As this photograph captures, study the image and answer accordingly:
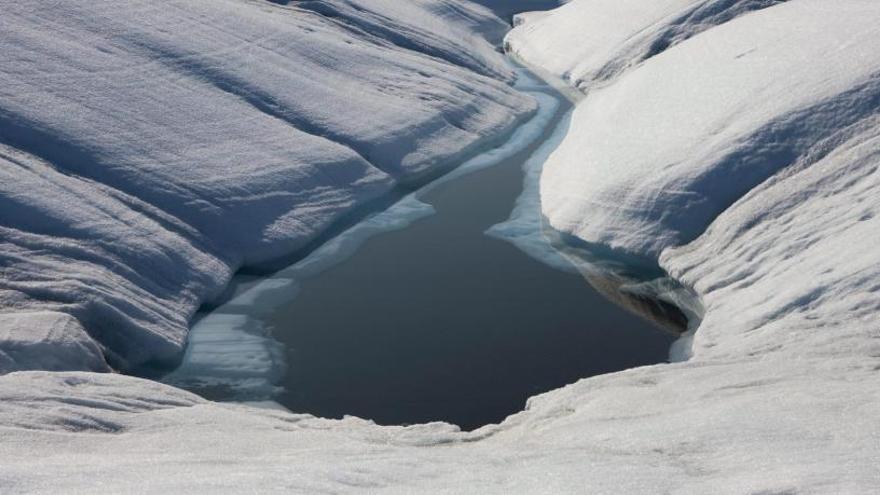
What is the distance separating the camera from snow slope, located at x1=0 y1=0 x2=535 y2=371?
1201 centimetres

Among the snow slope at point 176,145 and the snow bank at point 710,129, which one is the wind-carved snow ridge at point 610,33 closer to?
the snow slope at point 176,145

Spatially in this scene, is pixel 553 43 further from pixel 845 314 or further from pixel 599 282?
pixel 845 314

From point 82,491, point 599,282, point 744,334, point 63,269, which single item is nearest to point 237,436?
point 82,491

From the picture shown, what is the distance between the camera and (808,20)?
18.6m

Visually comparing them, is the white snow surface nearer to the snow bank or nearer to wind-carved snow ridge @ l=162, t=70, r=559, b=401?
the snow bank

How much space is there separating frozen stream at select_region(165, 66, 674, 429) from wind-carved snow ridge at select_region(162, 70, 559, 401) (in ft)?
0.06

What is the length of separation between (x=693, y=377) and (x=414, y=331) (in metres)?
3.37

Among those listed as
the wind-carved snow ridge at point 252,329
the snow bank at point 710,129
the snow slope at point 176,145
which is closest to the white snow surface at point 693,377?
the snow bank at point 710,129

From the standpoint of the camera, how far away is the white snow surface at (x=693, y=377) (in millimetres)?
7496

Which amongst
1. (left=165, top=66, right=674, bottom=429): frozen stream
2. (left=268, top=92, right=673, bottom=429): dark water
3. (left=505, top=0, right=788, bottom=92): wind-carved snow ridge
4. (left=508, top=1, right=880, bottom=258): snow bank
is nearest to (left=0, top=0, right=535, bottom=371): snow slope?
(left=165, top=66, right=674, bottom=429): frozen stream

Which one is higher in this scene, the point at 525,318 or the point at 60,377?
the point at 525,318

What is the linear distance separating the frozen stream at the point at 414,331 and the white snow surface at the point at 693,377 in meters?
0.70

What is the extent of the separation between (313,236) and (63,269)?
3766 mm

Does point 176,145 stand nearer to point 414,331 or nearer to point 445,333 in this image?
point 414,331
